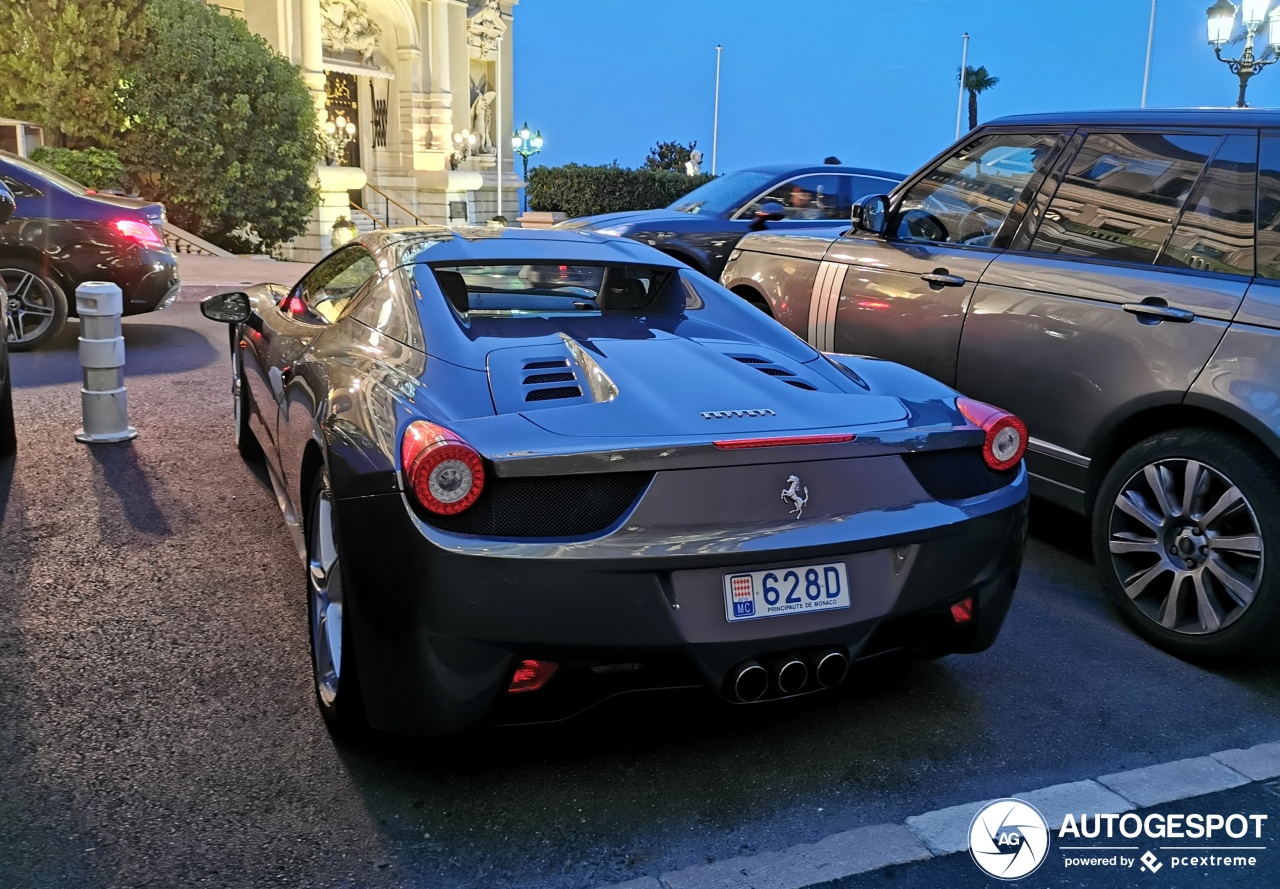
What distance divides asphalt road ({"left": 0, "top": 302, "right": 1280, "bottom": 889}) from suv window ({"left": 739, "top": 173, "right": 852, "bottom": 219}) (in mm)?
7086

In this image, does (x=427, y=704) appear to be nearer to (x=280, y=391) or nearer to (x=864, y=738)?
(x=864, y=738)

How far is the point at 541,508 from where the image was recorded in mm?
2688

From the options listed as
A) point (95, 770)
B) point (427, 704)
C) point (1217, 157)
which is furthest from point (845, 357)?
point (95, 770)

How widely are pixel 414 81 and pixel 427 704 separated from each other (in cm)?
3836

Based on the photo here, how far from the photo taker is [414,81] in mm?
38188

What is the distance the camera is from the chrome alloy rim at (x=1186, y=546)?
3.75 metres

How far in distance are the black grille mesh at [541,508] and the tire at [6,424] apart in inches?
169

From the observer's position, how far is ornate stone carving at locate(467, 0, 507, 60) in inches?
1654

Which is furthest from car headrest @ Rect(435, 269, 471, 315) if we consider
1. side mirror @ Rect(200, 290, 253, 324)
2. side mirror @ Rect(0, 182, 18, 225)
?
side mirror @ Rect(0, 182, 18, 225)

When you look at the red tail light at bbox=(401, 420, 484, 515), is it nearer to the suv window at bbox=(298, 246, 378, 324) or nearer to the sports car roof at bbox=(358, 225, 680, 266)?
the sports car roof at bbox=(358, 225, 680, 266)

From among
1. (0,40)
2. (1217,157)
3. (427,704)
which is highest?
(0,40)

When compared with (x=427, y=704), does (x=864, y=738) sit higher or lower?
lower

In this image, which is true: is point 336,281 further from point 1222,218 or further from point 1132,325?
point 1222,218

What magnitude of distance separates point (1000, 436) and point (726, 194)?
8493 mm
